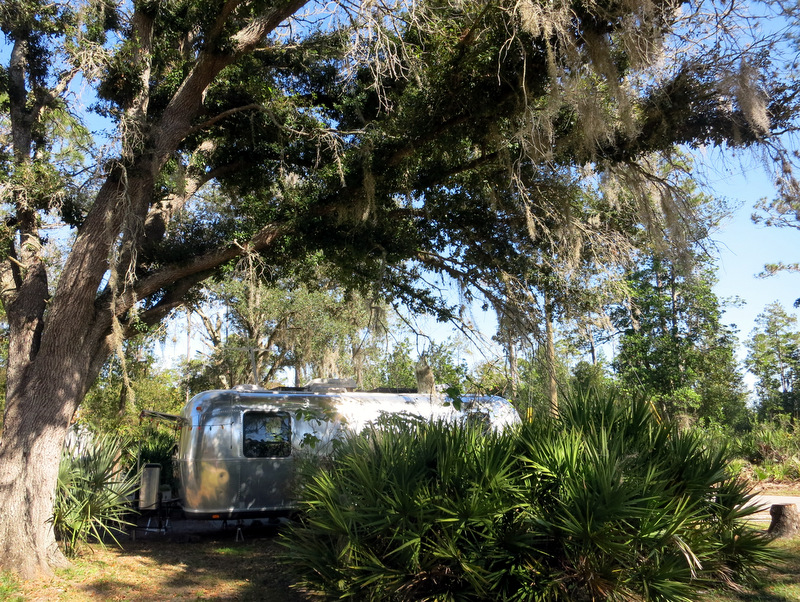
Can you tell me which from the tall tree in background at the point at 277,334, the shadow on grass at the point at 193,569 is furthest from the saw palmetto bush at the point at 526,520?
the tall tree in background at the point at 277,334

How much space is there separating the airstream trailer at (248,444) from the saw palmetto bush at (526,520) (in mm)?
3409

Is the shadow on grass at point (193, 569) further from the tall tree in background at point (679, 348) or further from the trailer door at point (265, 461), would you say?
the tall tree in background at point (679, 348)

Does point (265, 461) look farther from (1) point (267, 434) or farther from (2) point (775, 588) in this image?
(2) point (775, 588)

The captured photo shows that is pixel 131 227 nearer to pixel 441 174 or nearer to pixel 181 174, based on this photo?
pixel 181 174

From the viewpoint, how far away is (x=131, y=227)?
25.4 ft

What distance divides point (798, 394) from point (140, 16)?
4119cm

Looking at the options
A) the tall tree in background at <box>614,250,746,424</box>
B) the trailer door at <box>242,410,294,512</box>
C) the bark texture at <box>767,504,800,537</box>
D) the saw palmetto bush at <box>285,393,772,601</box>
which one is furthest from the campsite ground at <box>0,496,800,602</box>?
the tall tree in background at <box>614,250,746,424</box>

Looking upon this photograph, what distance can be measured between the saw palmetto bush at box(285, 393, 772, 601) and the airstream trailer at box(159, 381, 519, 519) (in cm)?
341

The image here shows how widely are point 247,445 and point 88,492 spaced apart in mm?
2693

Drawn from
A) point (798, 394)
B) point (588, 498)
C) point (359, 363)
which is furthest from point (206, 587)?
point (798, 394)

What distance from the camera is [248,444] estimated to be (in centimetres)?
1042

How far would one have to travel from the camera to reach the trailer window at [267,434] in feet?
34.3

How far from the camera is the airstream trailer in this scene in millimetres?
9977

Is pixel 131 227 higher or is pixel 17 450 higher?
pixel 131 227
